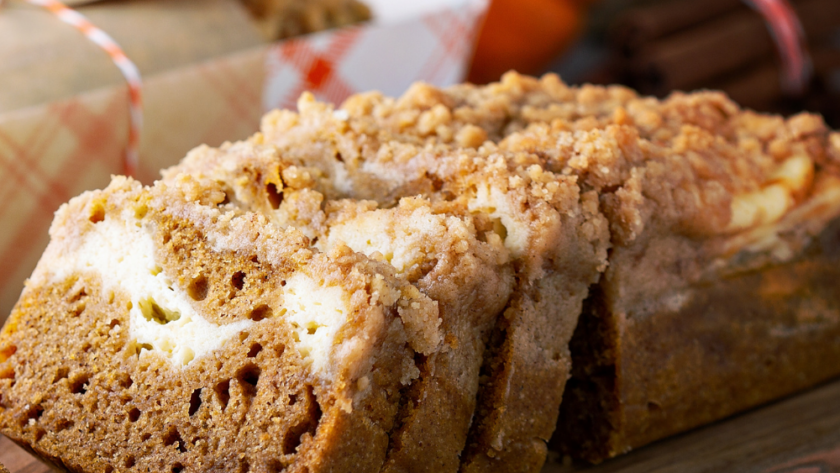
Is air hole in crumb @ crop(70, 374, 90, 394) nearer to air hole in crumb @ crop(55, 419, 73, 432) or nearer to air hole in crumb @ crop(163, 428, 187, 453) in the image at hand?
air hole in crumb @ crop(55, 419, 73, 432)

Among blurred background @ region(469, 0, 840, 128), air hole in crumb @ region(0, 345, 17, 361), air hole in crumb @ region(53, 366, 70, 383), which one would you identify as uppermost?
air hole in crumb @ region(53, 366, 70, 383)

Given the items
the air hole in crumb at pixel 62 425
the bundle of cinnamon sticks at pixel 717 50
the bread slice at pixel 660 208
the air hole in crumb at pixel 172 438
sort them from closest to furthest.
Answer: the air hole in crumb at pixel 172 438 < the air hole in crumb at pixel 62 425 < the bread slice at pixel 660 208 < the bundle of cinnamon sticks at pixel 717 50

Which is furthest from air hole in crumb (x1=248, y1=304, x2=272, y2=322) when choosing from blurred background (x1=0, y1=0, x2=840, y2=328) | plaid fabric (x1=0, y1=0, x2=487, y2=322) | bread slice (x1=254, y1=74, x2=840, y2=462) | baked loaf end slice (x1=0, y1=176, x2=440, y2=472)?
blurred background (x1=0, y1=0, x2=840, y2=328)

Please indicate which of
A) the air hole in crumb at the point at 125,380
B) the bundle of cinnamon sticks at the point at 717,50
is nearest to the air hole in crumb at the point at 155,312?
the air hole in crumb at the point at 125,380

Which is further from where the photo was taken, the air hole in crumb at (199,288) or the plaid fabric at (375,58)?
the plaid fabric at (375,58)

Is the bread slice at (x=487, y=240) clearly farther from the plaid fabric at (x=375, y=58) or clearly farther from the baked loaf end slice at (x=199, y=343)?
the plaid fabric at (x=375, y=58)

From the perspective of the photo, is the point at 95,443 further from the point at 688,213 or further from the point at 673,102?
the point at 673,102

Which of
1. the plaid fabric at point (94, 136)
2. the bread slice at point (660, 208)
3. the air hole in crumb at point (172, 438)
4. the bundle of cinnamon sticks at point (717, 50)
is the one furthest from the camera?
the bundle of cinnamon sticks at point (717, 50)

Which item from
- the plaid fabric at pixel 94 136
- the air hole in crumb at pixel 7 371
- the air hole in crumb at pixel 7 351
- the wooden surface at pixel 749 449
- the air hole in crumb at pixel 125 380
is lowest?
the wooden surface at pixel 749 449

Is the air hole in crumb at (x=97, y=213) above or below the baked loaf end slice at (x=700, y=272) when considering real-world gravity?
above
